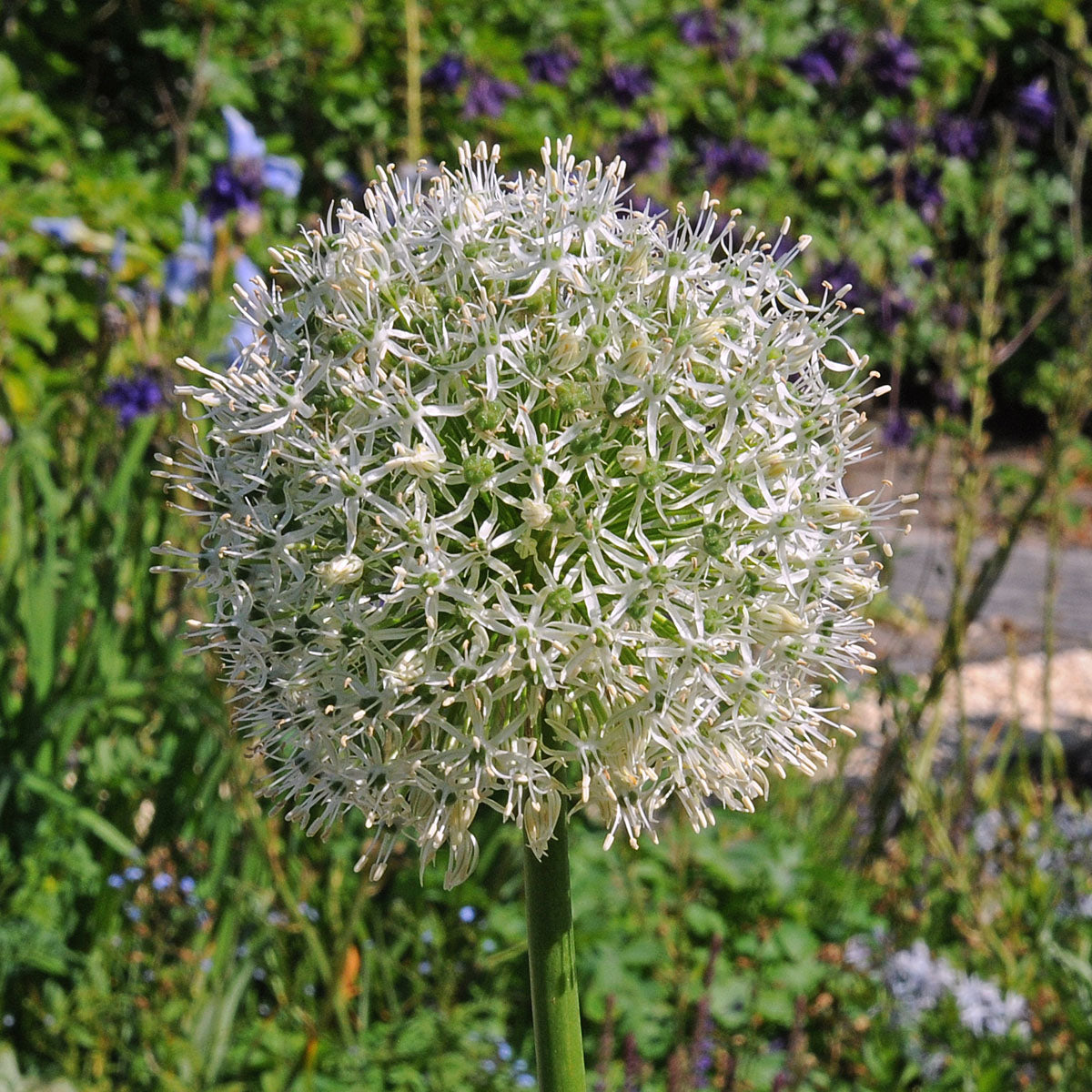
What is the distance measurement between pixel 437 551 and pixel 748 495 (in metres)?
0.33

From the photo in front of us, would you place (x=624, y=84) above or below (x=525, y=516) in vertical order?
above

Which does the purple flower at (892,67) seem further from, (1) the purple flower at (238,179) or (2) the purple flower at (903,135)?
(1) the purple flower at (238,179)

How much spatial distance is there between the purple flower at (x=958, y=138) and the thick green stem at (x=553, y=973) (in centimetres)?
398

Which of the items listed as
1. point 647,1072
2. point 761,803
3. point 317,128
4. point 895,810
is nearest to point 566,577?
point 647,1072

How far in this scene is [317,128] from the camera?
5859 millimetres

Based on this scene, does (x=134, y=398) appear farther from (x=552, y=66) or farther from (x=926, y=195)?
(x=926, y=195)

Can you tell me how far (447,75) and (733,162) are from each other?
111 cm

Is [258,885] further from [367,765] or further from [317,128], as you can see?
[317,128]

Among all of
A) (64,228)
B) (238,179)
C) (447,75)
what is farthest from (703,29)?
(64,228)

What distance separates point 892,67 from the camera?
4473 millimetres

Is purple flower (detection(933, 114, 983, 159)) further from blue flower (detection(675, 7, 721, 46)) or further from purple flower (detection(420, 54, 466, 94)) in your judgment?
purple flower (detection(420, 54, 466, 94))

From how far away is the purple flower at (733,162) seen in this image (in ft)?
14.2

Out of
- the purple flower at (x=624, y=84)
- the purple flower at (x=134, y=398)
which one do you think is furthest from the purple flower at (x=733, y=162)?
the purple flower at (x=134, y=398)

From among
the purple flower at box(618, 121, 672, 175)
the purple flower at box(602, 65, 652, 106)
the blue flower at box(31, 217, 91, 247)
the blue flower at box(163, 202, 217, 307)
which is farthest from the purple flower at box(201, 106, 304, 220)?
the purple flower at box(602, 65, 652, 106)
